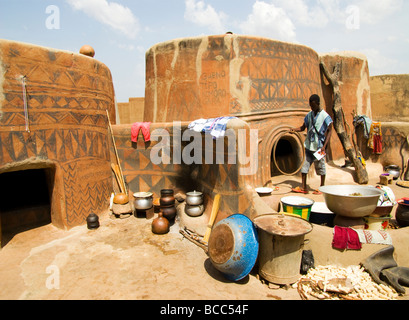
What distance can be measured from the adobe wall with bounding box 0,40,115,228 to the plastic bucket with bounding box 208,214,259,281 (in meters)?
4.19

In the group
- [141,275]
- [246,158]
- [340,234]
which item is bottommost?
[141,275]

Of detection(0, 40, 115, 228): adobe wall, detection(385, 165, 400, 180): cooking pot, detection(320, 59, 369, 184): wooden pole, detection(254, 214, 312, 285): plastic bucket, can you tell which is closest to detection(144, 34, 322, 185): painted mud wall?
detection(320, 59, 369, 184): wooden pole

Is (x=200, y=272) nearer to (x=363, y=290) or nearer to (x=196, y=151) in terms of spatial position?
(x=363, y=290)

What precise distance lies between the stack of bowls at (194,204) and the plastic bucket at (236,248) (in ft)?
7.33

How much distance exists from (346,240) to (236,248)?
1.73 m

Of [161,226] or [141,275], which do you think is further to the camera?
[161,226]

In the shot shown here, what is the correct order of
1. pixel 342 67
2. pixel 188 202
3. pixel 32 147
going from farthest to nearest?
pixel 342 67
pixel 188 202
pixel 32 147

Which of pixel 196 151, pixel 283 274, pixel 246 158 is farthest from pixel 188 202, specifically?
pixel 283 274

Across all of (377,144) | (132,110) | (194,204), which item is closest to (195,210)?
(194,204)

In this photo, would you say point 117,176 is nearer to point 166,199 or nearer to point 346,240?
point 166,199

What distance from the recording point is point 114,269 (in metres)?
4.92

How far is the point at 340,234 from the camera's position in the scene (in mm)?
4387

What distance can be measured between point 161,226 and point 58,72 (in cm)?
426

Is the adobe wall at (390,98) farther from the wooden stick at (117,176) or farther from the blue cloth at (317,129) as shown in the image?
the wooden stick at (117,176)
